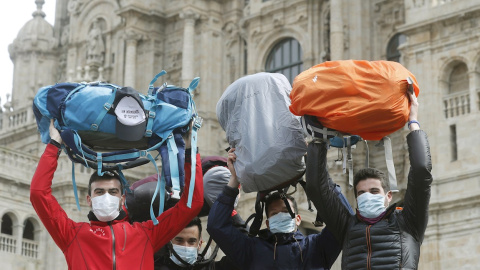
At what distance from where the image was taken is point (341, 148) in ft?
31.4

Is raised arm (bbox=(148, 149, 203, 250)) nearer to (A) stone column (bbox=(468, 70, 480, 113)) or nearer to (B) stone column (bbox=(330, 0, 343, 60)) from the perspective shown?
(A) stone column (bbox=(468, 70, 480, 113))

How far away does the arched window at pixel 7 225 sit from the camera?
31.8 m

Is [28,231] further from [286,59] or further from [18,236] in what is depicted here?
[286,59]

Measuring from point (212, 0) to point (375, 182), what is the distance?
2767 centimetres

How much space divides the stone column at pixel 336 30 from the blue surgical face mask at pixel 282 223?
21.1 metres

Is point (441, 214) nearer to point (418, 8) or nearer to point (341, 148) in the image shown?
point (418, 8)

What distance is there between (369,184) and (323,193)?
Result: 39cm

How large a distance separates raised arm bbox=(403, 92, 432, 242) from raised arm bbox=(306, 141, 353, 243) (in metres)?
0.56

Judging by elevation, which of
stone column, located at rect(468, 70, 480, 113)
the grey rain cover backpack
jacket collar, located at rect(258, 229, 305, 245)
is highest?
stone column, located at rect(468, 70, 480, 113)

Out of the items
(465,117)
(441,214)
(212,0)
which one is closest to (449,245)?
(441,214)

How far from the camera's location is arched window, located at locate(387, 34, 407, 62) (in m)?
30.9

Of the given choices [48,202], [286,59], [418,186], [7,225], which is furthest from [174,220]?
[286,59]

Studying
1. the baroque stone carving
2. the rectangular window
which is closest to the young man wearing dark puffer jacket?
the rectangular window

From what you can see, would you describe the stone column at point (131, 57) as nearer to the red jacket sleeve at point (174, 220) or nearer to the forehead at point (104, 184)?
the red jacket sleeve at point (174, 220)
